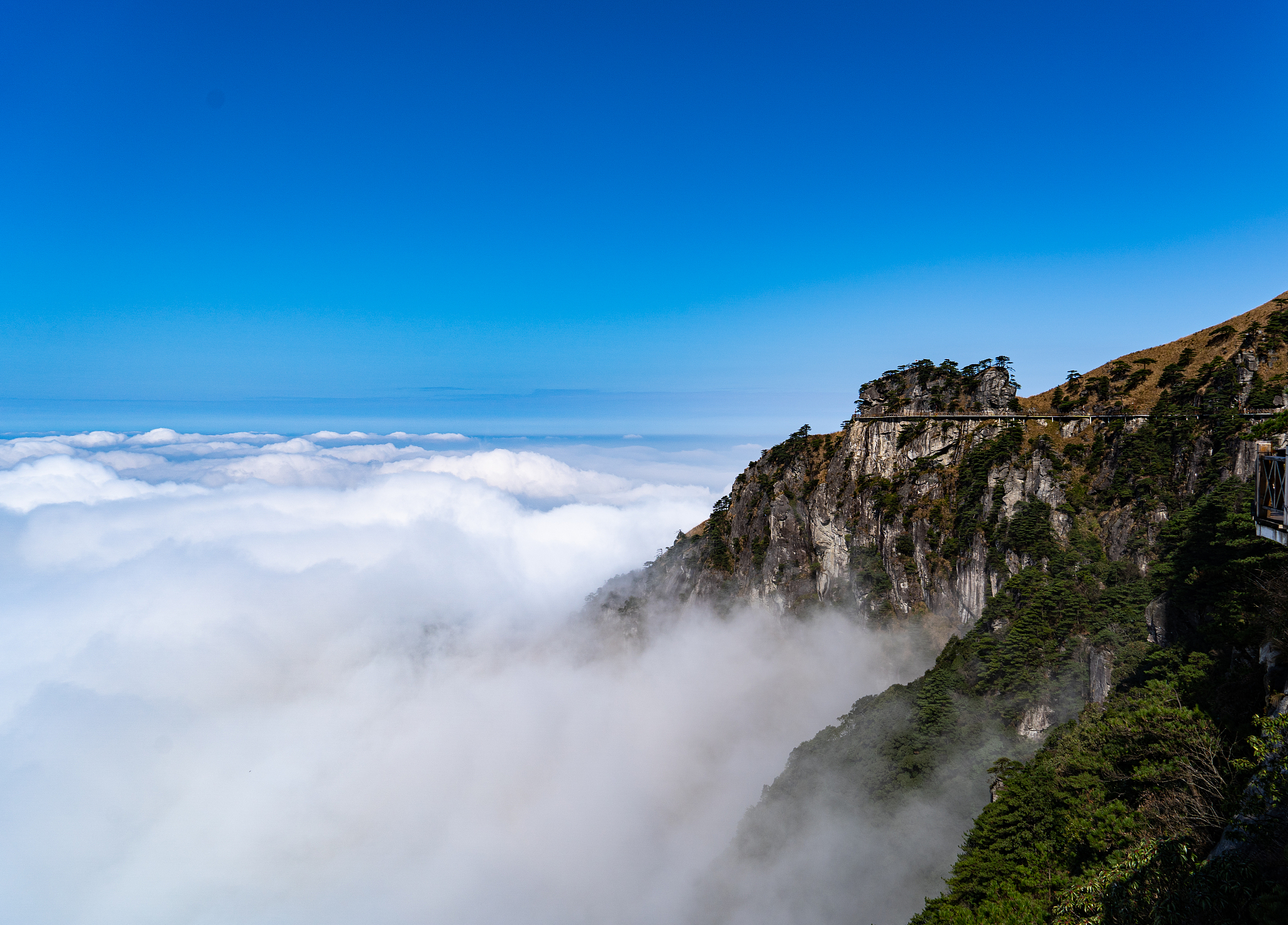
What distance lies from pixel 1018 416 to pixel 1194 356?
21.1 meters

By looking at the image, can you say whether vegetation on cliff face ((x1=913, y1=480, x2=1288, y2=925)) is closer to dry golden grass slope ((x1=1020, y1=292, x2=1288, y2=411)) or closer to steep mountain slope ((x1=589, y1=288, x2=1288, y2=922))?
steep mountain slope ((x1=589, y1=288, x2=1288, y2=922))

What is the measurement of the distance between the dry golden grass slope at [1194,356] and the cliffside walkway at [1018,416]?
2.78 metres

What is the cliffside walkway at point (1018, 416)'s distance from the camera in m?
58.8

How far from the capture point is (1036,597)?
2135 inches

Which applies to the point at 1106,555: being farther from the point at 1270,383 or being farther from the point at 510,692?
the point at 510,692

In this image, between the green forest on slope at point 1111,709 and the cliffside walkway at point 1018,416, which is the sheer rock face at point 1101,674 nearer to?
the green forest on slope at point 1111,709

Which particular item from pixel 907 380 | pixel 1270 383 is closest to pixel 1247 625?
pixel 1270 383

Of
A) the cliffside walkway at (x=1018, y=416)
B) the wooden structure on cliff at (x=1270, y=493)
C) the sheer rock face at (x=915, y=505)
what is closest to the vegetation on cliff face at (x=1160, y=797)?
the wooden structure on cliff at (x=1270, y=493)

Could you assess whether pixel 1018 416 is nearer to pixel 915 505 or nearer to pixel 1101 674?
pixel 915 505

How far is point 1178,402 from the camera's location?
216ft

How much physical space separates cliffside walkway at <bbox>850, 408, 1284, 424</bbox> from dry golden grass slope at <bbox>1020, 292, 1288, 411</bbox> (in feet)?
9.11

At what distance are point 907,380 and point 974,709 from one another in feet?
186

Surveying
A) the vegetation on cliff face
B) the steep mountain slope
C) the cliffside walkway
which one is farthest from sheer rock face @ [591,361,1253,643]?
the vegetation on cliff face

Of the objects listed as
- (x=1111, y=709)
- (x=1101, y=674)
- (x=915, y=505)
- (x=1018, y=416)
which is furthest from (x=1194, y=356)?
(x=1111, y=709)
